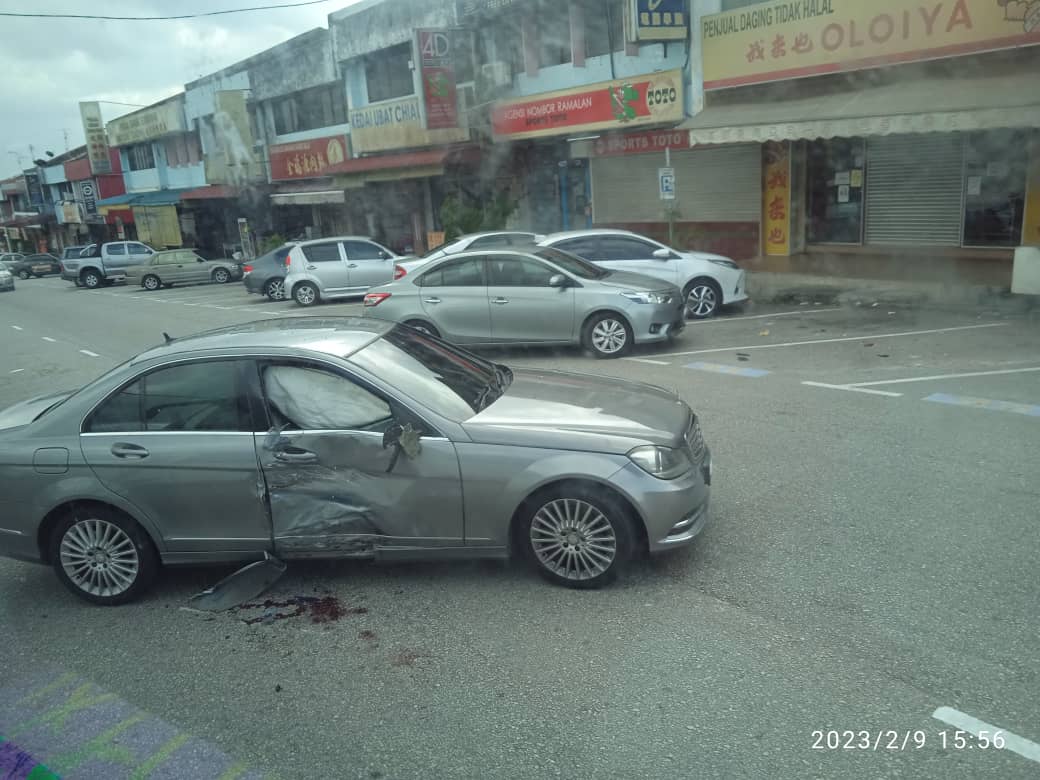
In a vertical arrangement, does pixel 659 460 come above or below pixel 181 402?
below

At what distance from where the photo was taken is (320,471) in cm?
443

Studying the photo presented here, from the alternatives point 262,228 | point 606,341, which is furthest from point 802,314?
point 262,228

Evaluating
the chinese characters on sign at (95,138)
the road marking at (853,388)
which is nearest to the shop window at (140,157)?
the chinese characters on sign at (95,138)

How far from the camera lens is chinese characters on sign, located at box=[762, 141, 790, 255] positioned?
16344 millimetres

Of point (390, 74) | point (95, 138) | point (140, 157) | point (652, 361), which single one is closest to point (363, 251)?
point (390, 74)

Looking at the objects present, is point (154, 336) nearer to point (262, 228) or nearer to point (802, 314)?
point (802, 314)

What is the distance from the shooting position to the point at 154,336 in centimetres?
1608

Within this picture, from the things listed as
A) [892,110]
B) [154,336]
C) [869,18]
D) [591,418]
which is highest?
[869,18]

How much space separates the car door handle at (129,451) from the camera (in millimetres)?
4508

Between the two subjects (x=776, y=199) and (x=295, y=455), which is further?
(x=776, y=199)

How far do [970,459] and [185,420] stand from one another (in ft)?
16.9

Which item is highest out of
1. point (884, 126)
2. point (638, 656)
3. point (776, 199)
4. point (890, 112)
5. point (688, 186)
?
point (890, 112)

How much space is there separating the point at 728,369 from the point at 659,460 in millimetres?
5526

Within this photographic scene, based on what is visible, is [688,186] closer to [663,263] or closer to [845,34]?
[845,34]
